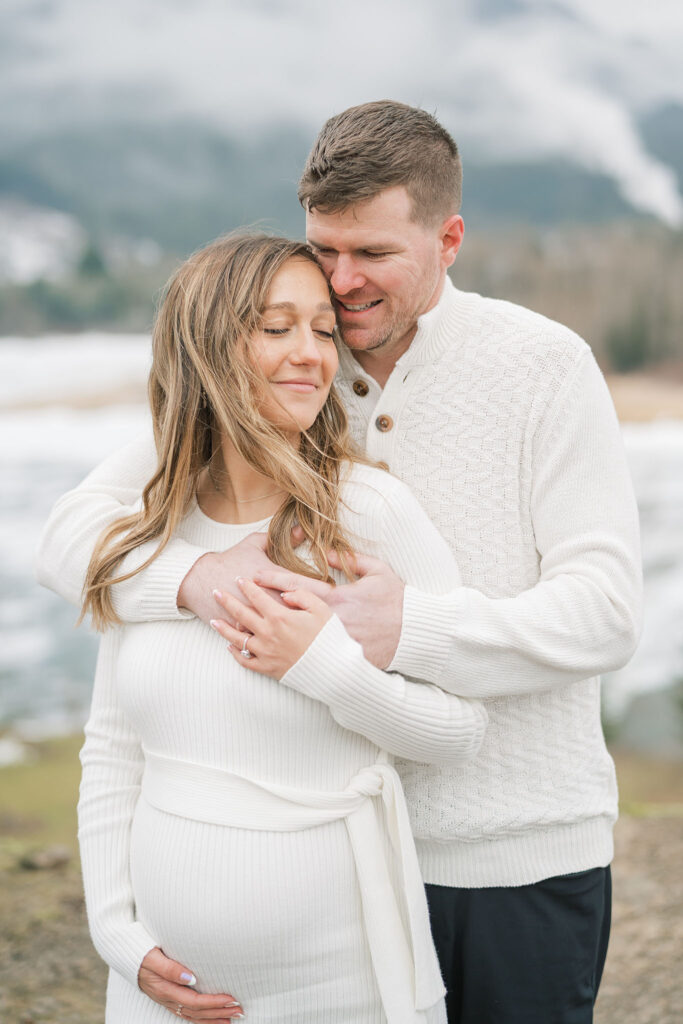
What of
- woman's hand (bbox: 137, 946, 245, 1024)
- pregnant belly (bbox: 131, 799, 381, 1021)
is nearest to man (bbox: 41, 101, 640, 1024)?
pregnant belly (bbox: 131, 799, 381, 1021)

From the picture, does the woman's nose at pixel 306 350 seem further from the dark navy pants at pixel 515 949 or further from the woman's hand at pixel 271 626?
the dark navy pants at pixel 515 949

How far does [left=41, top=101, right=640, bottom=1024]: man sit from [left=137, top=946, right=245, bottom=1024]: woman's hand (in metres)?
0.36

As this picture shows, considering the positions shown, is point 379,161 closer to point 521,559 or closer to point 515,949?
point 521,559

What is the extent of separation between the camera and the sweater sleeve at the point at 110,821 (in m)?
1.36

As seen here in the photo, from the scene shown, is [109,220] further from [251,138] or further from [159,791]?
[159,791]

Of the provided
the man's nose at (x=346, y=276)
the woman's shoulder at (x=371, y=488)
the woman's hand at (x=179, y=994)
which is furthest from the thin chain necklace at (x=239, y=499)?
the woman's hand at (x=179, y=994)

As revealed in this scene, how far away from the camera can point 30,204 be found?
4.86 metres

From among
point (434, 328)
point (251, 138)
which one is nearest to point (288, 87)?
point (251, 138)

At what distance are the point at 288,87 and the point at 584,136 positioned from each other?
1.49 metres

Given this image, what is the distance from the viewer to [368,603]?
124 cm

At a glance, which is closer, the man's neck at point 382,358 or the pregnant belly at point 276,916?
the pregnant belly at point 276,916

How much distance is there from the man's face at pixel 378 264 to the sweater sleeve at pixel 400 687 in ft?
0.99

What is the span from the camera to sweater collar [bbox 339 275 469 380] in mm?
1505

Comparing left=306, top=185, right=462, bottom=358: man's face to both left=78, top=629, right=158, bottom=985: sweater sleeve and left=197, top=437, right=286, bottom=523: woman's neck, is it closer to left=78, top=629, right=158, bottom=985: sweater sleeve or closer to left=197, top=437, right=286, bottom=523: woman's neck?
left=197, top=437, right=286, bottom=523: woman's neck
